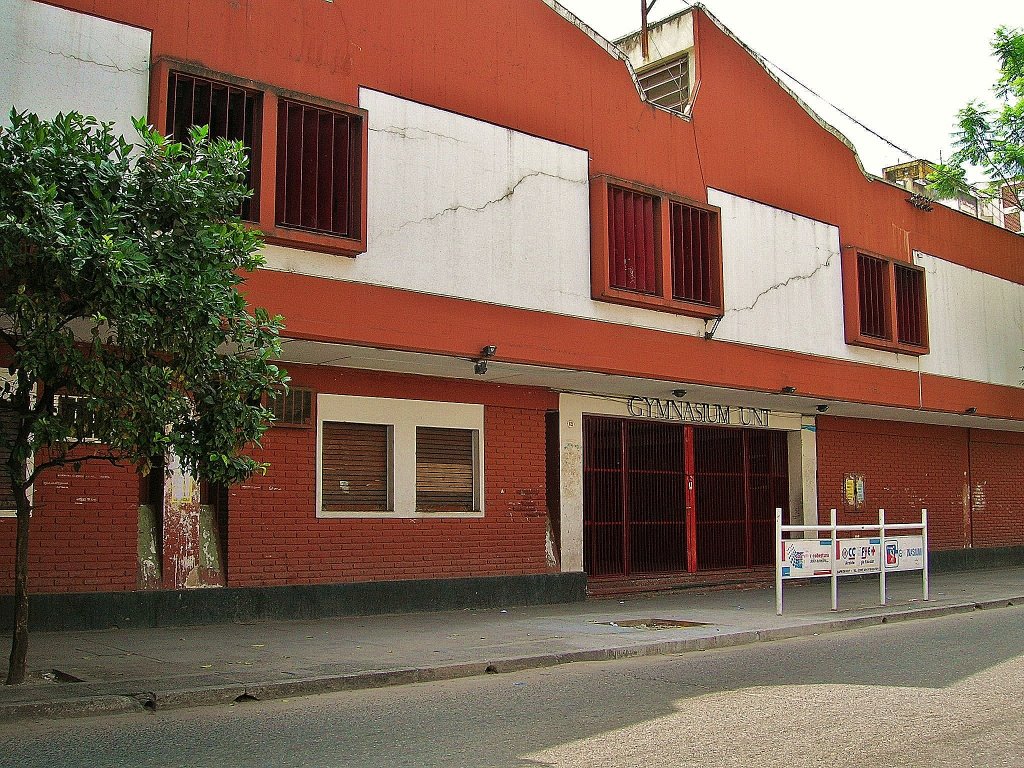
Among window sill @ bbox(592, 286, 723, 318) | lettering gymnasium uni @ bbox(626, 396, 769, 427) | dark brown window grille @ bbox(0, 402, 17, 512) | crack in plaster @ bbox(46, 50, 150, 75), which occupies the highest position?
crack in plaster @ bbox(46, 50, 150, 75)

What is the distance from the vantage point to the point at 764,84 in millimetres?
18828

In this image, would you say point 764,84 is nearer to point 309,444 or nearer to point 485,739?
point 309,444

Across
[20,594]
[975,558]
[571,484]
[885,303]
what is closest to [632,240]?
[571,484]

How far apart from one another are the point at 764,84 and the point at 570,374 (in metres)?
6.93

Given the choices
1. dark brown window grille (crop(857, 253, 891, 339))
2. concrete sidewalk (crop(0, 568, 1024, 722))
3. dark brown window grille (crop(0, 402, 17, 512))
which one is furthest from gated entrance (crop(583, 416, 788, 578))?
dark brown window grille (crop(0, 402, 17, 512))

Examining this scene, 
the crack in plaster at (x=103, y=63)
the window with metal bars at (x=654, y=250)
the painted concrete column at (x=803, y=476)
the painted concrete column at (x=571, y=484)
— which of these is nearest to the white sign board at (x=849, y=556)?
the painted concrete column at (x=571, y=484)

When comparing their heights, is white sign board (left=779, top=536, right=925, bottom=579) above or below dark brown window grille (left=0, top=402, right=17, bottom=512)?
below

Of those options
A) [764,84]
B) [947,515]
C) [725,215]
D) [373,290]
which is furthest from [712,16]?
[947,515]

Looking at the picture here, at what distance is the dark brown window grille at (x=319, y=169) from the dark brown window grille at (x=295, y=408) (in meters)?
2.34

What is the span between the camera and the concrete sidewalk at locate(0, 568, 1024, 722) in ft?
27.9

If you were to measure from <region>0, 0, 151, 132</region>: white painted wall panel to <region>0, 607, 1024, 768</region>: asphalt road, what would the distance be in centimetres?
623

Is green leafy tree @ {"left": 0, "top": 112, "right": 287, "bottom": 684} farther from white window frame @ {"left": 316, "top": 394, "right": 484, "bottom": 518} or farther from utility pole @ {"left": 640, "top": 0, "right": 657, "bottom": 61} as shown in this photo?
utility pole @ {"left": 640, "top": 0, "right": 657, "bottom": 61}

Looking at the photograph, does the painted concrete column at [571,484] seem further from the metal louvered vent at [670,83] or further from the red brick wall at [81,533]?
the red brick wall at [81,533]

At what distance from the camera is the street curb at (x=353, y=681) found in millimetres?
7855
